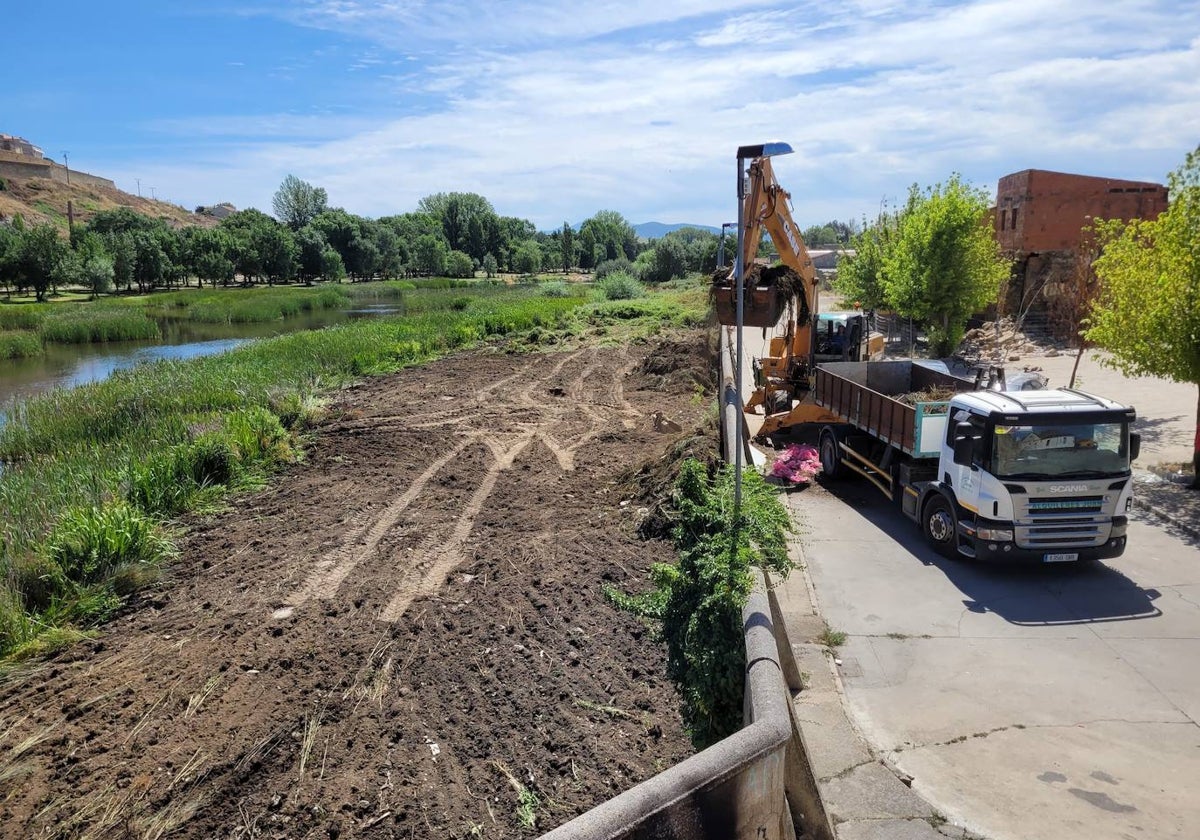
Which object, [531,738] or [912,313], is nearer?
[531,738]

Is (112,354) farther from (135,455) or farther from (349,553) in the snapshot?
(349,553)

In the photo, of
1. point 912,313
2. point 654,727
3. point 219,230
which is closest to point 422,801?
point 654,727

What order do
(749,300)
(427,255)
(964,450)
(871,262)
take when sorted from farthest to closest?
(427,255), (871,262), (749,300), (964,450)

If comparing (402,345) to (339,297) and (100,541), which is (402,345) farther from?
(339,297)

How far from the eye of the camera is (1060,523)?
8.87 metres

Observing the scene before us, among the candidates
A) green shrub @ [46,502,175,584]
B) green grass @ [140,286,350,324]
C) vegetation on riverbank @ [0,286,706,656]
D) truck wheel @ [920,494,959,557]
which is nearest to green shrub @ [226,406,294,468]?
vegetation on riverbank @ [0,286,706,656]

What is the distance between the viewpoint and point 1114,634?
790cm

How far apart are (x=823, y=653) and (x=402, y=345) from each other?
2286 cm

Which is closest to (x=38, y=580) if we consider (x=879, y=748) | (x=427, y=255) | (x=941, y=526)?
(x=879, y=748)

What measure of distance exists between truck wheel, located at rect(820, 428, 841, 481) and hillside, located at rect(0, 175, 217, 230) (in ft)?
393

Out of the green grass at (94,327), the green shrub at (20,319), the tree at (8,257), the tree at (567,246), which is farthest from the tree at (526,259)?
the green grass at (94,327)

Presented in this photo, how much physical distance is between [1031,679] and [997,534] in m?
2.22

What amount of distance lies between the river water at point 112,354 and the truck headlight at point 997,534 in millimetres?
24109

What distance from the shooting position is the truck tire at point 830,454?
43.5ft
